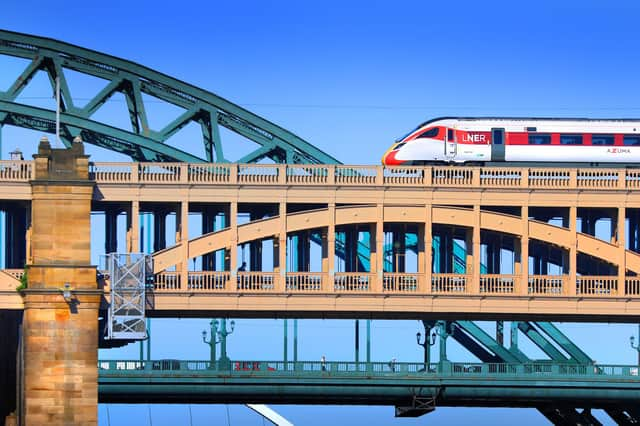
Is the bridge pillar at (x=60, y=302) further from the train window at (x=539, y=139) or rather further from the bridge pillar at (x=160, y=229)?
the train window at (x=539, y=139)

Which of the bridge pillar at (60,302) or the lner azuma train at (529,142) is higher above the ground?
the lner azuma train at (529,142)

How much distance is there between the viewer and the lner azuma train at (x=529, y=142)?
74.2 m

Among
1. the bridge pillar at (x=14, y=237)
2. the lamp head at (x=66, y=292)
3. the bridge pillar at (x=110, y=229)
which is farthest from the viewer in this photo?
the bridge pillar at (x=14, y=237)

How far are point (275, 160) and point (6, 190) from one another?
→ 16.7 meters

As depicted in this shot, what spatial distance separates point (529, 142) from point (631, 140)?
5.39 m

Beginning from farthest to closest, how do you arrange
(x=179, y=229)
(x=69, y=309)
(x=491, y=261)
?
(x=491, y=261) → (x=179, y=229) → (x=69, y=309)

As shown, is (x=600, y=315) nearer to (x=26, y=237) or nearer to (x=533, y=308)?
(x=533, y=308)

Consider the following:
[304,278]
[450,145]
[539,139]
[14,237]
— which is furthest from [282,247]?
[14,237]

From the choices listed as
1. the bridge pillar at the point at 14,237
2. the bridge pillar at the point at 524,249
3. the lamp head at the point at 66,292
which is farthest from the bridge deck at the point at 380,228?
the bridge pillar at the point at 14,237

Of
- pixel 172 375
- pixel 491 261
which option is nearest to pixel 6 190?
pixel 172 375

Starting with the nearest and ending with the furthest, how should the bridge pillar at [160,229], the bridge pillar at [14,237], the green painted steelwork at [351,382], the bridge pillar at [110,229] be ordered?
the green painted steelwork at [351,382] < the bridge pillar at [110,229] < the bridge pillar at [14,237] < the bridge pillar at [160,229]

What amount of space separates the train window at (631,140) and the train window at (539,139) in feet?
13.3

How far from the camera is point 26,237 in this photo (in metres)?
74.9

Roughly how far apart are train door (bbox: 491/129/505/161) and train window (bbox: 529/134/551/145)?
1540 mm
